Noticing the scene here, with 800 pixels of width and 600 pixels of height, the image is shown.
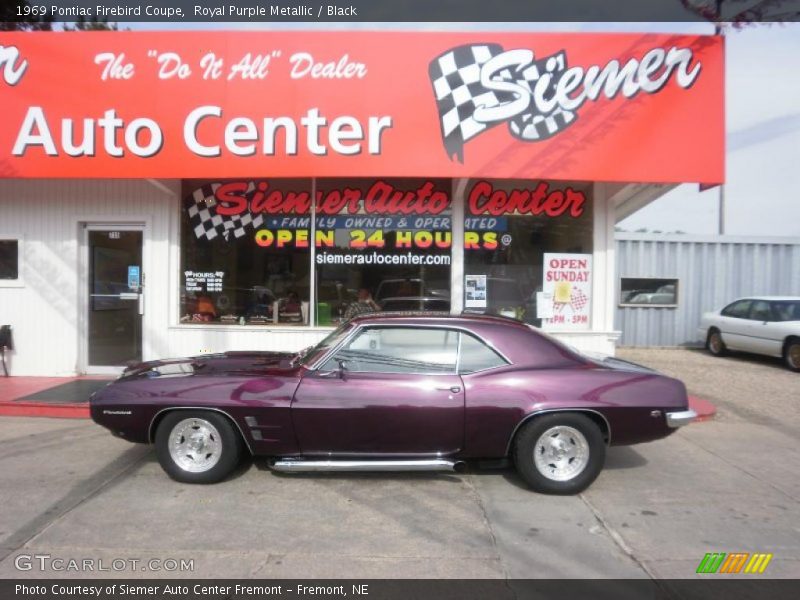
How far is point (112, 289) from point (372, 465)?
617cm

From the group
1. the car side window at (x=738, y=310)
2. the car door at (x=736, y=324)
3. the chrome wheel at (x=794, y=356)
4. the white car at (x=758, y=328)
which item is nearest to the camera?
the chrome wheel at (x=794, y=356)

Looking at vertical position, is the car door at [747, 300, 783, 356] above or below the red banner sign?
below

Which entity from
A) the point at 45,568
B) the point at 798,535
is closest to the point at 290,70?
the point at 45,568

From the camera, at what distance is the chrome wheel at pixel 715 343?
1315cm

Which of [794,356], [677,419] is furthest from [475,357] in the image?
[794,356]

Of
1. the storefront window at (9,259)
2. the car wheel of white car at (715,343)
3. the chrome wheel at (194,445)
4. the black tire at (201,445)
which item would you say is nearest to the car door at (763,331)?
the car wheel of white car at (715,343)

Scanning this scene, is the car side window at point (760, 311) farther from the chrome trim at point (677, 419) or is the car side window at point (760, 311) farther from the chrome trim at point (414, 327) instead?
the chrome trim at point (414, 327)

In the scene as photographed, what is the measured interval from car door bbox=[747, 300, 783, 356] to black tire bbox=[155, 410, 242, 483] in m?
11.2

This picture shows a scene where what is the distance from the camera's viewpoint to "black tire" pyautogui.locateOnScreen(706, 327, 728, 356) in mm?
13125

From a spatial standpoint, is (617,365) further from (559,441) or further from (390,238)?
(390,238)

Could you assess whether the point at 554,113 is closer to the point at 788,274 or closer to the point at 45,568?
the point at 45,568

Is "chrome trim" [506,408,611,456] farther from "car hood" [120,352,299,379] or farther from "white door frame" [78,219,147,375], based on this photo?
"white door frame" [78,219,147,375]

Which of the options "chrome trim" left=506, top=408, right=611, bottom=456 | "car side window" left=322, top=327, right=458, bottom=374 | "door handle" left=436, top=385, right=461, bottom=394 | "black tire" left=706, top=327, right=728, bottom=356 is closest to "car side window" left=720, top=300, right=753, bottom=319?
"black tire" left=706, top=327, right=728, bottom=356

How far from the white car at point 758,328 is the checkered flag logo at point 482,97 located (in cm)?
735
